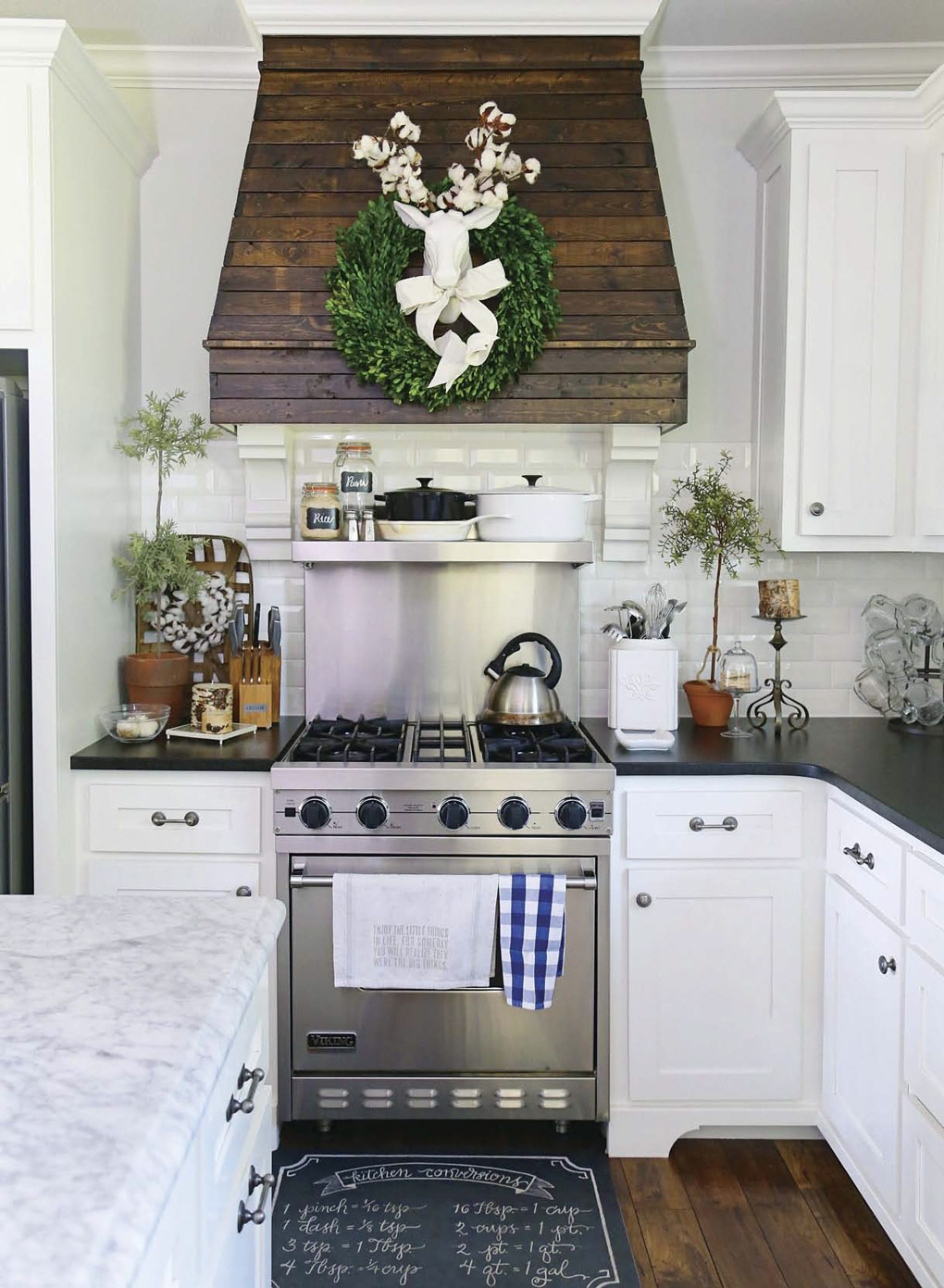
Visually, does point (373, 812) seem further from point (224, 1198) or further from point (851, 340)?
point (851, 340)

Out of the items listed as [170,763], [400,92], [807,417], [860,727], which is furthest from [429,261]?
[860,727]

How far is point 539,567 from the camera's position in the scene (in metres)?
3.30

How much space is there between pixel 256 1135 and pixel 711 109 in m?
3.07

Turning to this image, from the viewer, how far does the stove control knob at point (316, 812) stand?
265cm

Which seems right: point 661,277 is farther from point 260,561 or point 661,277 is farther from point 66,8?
point 66,8

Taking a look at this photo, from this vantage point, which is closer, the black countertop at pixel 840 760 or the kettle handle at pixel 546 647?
the black countertop at pixel 840 760

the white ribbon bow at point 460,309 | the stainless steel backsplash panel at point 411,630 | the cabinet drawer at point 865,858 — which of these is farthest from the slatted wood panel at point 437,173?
A: the cabinet drawer at point 865,858

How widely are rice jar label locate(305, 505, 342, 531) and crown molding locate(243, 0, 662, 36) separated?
125 cm

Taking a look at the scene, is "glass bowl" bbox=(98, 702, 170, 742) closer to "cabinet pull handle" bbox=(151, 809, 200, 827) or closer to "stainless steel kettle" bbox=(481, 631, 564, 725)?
"cabinet pull handle" bbox=(151, 809, 200, 827)

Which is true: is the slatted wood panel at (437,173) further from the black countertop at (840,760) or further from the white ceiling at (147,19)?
the black countertop at (840,760)

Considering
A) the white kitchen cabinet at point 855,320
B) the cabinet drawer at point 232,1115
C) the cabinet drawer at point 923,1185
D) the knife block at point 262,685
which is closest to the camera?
the cabinet drawer at point 232,1115

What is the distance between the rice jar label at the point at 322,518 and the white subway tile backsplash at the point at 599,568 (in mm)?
309

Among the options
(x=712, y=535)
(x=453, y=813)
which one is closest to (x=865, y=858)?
(x=453, y=813)

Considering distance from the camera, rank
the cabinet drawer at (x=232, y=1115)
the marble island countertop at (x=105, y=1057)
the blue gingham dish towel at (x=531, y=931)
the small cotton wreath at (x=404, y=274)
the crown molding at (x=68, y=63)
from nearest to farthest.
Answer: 1. the marble island countertop at (x=105, y=1057)
2. the cabinet drawer at (x=232, y=1115)
3. the crown molding at (x=68, y=63)
4. the blue gingham dish towel at (x=531, y=931)
5. the small cotton wreath at (x=404, y=274)
